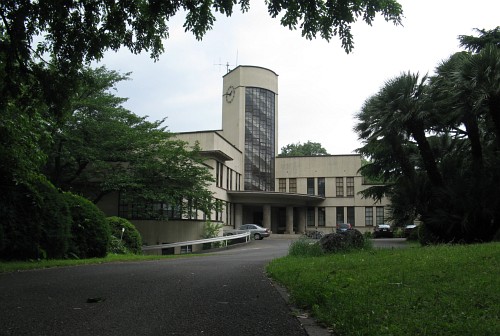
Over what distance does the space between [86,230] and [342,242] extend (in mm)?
8638

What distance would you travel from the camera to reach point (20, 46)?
8562 mm

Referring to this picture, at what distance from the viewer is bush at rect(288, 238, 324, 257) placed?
15.1 meters

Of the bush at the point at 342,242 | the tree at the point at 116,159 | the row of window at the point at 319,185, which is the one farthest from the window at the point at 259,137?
the bush at the point at 342,242

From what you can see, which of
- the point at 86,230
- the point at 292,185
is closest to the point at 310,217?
the point at 292,185

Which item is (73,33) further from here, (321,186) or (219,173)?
(321,186)

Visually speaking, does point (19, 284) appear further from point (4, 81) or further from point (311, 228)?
point (311, 228)

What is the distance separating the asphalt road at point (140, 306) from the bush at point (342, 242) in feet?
18.8

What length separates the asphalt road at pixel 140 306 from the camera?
17.6ft

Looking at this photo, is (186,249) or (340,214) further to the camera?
(340,214)

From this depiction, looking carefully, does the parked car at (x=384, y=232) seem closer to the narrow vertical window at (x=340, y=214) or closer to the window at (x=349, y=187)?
the narrow vertical window at (x=340, y=214)

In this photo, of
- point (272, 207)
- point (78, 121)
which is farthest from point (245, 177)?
point (78, 121)

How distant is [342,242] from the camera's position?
15.5 meters

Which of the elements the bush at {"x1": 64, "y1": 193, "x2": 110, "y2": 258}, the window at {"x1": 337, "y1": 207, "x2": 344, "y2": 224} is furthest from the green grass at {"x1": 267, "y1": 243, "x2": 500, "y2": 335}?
the window at {"x1": 337, "y1": 207, "x2": 344, "y2": 224}

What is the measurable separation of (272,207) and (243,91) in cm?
1382
